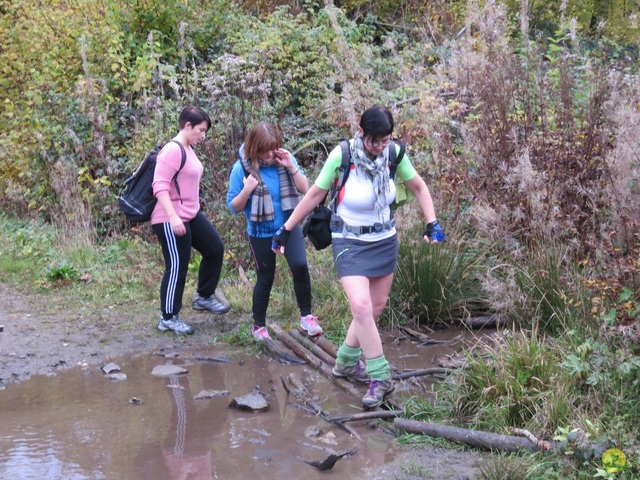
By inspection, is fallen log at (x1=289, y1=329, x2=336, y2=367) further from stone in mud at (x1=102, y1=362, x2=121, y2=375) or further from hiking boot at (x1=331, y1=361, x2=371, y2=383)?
stone in mud at (x1=102, y1=362, x2=121, y2=375)

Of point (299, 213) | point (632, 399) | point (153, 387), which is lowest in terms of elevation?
point (153, 387)

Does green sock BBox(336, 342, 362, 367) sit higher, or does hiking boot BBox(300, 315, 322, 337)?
green sock BBox(336, 342, 362, 367)

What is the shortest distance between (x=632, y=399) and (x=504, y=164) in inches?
121

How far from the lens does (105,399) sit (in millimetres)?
5746

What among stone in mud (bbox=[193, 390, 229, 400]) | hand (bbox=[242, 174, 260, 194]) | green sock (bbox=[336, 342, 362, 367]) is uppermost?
hand (bbox=[242, 174, 260, 194])

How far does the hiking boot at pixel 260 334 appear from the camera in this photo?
6.80 meters

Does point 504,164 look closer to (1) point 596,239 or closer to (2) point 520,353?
(1) point 596,239

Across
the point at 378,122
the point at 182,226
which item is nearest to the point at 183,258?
the point at 182,226

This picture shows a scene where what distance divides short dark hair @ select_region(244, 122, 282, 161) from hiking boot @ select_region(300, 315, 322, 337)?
1457 millimetres

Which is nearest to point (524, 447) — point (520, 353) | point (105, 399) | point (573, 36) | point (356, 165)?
point (520, 353)

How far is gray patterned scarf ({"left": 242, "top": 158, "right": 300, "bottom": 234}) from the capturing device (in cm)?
645

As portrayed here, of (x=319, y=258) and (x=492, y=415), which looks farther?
(x=319, y=258)


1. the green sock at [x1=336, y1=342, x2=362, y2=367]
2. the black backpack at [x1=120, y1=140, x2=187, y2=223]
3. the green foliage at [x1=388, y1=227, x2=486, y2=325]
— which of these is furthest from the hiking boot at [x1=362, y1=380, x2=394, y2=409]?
the black backpack at [x1=120, y1=140, x2=187, y2=223]

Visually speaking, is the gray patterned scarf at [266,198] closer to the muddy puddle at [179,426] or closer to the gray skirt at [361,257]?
the muddy puddle at [179,426]
